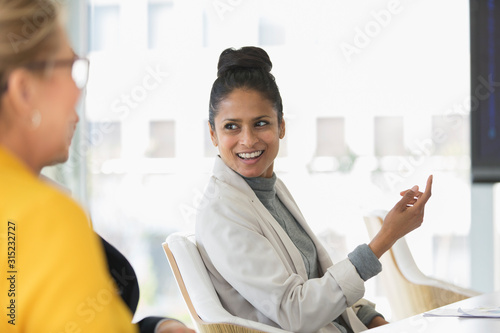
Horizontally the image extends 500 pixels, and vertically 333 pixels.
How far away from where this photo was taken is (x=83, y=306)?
1.66ft

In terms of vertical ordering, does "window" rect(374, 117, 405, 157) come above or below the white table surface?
above

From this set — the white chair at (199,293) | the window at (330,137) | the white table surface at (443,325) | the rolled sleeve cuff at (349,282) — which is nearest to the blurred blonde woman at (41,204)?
the white table surface at (443,325)

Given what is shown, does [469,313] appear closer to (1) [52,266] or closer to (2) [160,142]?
(1) [52,266]

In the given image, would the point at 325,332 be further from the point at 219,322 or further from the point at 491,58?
the point at 491,58

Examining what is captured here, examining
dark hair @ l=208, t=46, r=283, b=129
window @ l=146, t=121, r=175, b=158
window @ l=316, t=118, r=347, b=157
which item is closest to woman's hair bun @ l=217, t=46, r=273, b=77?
dark hair @ l=208, t=46, r=283, b=129

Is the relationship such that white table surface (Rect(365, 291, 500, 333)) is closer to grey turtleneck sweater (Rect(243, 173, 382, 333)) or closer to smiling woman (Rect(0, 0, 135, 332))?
grey turtleneck sweater (Rect(243, 173, 382, 333))

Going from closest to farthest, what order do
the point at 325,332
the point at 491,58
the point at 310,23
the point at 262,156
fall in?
the point at 325,332 < the point at 262,156 < the point at 491,58 < the point at 310,23

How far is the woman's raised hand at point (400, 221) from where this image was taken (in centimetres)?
167

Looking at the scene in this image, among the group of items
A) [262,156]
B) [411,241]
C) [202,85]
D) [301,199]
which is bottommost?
[411,241]

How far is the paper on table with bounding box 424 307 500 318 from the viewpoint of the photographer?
4.50ft

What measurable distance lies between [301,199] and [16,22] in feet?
10.4

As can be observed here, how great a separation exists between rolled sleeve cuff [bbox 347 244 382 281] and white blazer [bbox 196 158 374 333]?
0.7 inches

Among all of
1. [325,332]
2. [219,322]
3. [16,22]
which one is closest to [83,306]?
[16,22]

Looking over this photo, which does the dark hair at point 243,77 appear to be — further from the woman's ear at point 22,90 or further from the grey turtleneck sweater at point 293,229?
the woman's ear at point 22,90
